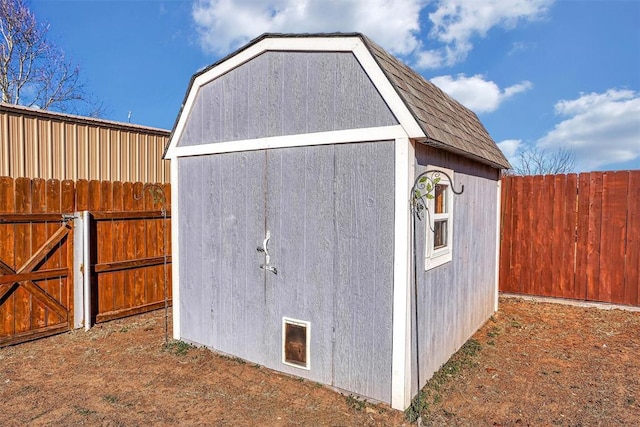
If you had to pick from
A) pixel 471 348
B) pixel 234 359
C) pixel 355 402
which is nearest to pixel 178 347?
pixel 234 359

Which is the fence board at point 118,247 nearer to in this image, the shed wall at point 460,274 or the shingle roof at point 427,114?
the shingle roof at point 427,114

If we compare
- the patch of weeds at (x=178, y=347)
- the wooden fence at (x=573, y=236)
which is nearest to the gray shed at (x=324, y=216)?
the patch of weeds at (x=178, y=347)

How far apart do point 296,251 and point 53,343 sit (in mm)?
3760

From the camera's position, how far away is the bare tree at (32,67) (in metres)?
12.2

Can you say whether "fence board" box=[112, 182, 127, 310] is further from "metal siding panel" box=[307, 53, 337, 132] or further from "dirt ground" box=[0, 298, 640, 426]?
"metal siding panel" box=[307, 53, 337, 132]

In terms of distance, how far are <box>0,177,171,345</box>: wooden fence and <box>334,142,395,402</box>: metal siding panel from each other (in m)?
2.91

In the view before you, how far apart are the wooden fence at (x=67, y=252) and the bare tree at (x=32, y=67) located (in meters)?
10.6

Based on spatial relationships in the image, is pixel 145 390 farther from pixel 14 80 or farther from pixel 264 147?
pixel 14 80

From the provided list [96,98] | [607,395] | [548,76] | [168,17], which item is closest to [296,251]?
[607,395]

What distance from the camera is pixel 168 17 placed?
763cm

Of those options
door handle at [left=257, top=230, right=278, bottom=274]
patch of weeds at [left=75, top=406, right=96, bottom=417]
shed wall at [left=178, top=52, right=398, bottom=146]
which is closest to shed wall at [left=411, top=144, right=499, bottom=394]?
shed wall at [left=178, top=52, right=398, bottom=146]

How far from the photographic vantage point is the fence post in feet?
17.4

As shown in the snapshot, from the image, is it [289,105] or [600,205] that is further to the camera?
[600,205]

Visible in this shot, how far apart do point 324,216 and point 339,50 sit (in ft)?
4.98
